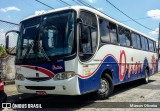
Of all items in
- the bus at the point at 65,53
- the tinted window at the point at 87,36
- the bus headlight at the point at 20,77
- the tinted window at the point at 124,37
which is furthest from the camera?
the tinted window at the point at 124,37

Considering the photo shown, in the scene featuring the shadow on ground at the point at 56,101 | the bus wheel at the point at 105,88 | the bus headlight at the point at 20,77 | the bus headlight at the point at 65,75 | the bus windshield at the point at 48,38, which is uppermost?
the bus windshield at the point at 48,38

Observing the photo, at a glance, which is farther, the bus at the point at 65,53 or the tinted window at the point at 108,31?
the tinted window at the point at 108,31

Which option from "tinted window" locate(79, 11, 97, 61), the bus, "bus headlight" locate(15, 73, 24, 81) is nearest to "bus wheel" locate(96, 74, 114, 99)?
the bus

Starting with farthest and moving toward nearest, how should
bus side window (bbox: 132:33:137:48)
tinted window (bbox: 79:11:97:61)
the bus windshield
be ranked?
1. bus side window (bbox: 132:33:137:48)
2. tinted window (bbox: 79:11:97:61)
3. the bus windshield

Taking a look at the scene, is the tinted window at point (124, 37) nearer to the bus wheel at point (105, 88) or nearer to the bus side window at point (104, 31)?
the bus side window at point (104, 31)

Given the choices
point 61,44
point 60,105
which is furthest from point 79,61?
point 60,105

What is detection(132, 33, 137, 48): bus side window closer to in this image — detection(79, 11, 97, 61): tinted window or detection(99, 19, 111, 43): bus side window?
detection(99, 19, 111, 43): bus side window

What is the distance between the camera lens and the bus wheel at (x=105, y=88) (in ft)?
31.6

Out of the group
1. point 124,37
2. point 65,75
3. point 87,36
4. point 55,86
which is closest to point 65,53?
point 65,75

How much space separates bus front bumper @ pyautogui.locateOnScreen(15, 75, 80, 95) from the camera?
25.0ft

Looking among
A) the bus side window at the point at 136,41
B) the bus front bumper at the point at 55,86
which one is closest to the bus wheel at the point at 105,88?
the bus front bumper at the point at 55,86

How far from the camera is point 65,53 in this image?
7.77 meters

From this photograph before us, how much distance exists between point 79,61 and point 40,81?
4.36 feet

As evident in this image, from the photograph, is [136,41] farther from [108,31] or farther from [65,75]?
[65,75]
